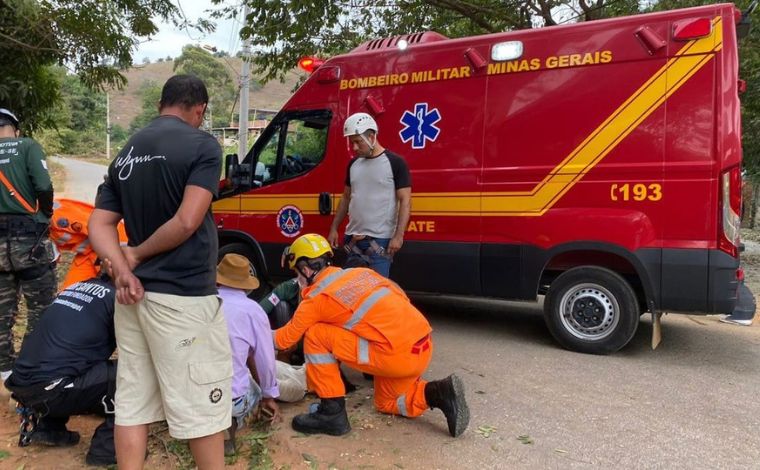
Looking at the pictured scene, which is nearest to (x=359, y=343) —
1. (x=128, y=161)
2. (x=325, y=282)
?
(x=325, y=282)

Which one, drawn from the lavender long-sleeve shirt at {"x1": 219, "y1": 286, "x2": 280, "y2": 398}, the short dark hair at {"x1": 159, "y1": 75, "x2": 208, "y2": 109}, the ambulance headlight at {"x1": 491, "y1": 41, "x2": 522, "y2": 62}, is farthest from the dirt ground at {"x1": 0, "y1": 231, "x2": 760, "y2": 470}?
the ambulance headlight at {"x1": 491, "y1": 41, "x2": 522, "y2": 62}

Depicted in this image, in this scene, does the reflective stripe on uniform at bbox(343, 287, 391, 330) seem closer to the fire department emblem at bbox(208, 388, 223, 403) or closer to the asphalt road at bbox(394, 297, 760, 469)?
the asphalt road at bbox(394, 297, 760, 469)

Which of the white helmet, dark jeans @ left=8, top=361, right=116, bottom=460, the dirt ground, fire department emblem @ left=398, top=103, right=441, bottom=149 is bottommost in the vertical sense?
the dirt ground

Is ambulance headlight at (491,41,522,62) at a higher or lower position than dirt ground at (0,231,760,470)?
higher

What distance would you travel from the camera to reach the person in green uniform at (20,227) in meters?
3.54

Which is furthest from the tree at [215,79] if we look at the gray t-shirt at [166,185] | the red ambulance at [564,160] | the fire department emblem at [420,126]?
the gray t-shirt at [166,185]

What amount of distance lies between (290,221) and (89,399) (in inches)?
125

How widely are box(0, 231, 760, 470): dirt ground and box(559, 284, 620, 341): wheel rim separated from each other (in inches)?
71.9

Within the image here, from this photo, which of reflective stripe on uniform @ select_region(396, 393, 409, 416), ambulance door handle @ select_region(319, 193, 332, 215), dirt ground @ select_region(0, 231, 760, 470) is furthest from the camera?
ambulance door handle @ select_region(319, 193, 332, 215)

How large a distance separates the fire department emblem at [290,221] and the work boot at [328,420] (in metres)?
2.82

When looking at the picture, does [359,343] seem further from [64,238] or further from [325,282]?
[64,238]

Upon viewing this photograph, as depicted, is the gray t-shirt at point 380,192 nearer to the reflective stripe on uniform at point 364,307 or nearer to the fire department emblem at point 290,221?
the reflective stripe on uniform at point 364,307

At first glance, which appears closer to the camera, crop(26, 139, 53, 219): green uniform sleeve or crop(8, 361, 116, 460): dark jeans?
crop(8, 361, 116, 460): dark jeans

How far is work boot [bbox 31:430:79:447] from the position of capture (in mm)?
2799
